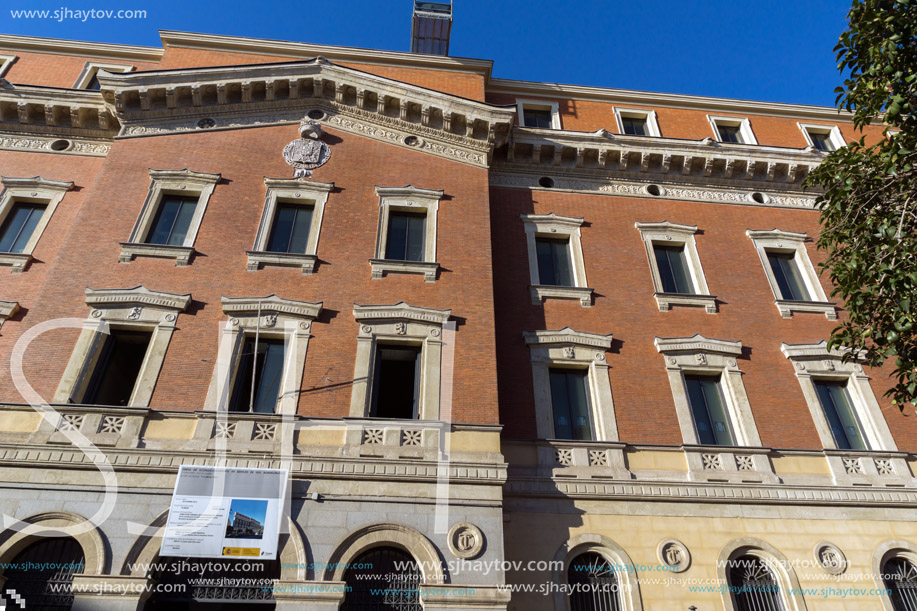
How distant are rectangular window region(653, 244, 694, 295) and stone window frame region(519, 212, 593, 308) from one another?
2300 millimetres

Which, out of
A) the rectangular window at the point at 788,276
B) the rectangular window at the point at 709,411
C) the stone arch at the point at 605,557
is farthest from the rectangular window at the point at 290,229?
the rectangular window at the point at 788,276

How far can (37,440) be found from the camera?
11.3 meters

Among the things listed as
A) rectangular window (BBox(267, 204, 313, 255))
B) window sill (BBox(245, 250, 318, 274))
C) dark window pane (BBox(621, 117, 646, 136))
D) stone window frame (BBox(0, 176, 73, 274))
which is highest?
dark window pane (BBox(621, 117, 646, 136))

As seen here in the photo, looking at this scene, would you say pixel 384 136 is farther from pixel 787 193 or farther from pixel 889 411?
pixel 889 411

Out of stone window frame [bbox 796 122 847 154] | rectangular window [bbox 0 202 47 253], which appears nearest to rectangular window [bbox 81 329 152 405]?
rectangular window [bbox 0 202 47 253]

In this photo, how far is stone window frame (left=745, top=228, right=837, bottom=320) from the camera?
53.9 ft

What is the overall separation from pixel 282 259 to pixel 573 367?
752cm

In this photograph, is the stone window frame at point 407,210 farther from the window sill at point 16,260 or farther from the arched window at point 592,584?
the window sill at point 16,260

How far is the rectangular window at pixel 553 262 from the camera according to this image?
1648 centimetres

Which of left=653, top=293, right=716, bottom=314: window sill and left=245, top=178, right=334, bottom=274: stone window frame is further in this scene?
left=653, top=293, right=716, bottom=314: window sill

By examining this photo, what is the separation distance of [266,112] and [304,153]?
7.04 feet

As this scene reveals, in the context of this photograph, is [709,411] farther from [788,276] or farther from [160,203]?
[160,203]

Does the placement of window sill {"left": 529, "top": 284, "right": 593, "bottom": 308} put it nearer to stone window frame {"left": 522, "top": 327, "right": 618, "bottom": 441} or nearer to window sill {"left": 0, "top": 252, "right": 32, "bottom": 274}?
stone window frame {"left": 522, "top": 327, "right": 618, "bottom": 441}

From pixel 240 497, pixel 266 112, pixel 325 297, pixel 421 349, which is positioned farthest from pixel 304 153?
pixel 240 497
